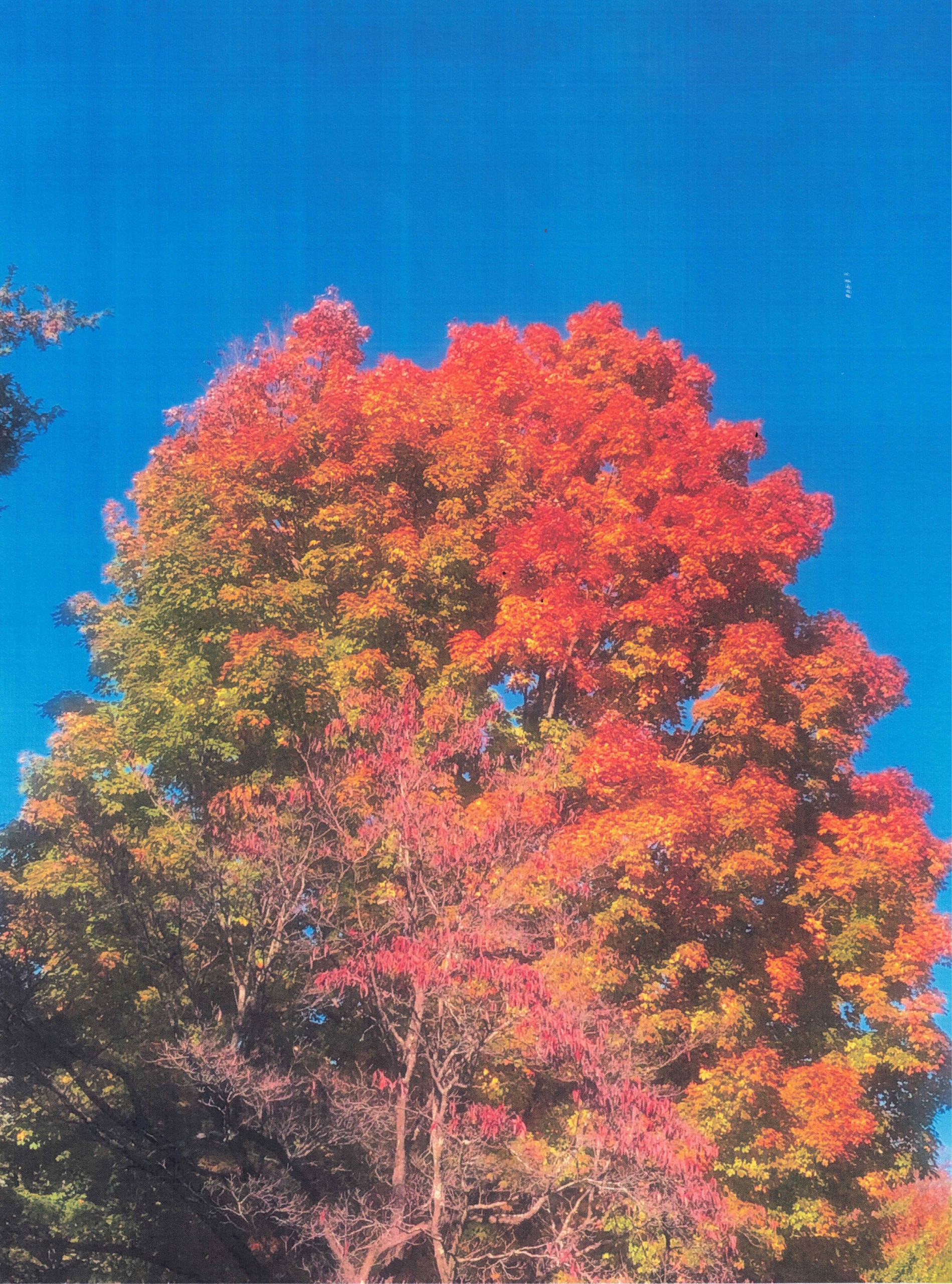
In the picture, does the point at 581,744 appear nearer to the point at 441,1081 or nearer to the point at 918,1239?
the point at 441,1081

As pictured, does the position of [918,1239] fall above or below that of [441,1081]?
below

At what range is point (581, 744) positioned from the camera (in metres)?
11.2

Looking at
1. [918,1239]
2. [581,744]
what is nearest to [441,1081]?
[581,744]

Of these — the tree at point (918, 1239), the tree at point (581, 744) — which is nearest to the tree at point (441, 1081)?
the tree at point (581, 744)

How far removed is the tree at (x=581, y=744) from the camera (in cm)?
991

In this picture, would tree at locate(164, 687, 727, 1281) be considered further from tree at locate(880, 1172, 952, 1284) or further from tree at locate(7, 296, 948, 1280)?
tree at locate(880, 1172, 952, 1284)

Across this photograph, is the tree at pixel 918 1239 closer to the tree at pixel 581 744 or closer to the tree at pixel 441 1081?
the tree at pixel 581 744

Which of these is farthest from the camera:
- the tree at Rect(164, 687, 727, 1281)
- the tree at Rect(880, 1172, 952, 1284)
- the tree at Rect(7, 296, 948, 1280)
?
the tree at Rect(880, 1172, 952, 1284)

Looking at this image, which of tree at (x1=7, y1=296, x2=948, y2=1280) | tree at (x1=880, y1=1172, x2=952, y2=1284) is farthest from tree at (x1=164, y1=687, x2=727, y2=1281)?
tree at (x1=880, y1=1172, x2=952, y2=1284)

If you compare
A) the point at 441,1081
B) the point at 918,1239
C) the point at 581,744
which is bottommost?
the point at 918,1239

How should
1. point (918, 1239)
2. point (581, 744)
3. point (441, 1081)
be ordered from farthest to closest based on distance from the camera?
point (918, 1239)
point (581, 744)
point (441, 1081)

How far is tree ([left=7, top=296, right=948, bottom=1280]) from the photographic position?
32.5 ft

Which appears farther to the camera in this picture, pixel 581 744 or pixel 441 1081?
pixel 581 744

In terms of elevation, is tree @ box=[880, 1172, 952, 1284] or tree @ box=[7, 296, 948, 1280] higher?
tree @ box=[7, 296, 948, 1280]
